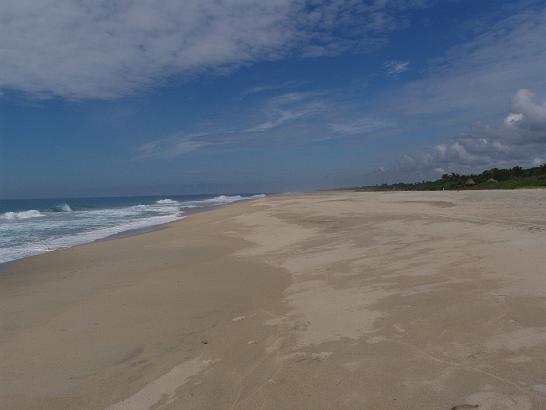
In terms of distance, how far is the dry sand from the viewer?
3.57 meters

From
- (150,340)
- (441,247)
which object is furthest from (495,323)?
(441,247)

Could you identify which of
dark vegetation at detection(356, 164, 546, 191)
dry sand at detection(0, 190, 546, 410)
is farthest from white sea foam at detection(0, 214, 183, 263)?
dark vegetation at detection(356, 164, 546, 191)

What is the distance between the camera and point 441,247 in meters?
9.21

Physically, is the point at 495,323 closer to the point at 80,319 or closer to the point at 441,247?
the point at 441,247

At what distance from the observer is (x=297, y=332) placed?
5.01 metres

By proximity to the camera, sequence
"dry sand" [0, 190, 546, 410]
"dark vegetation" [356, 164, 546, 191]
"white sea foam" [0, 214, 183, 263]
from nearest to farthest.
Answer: "dry sand" [0, 190, 546, 410]
"white sea foam" [0, 214, 183, 263]
"dark vegetation" [356, 164, 546, 191]

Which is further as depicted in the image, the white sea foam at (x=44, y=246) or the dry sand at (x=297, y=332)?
the white sea foam at (x=44, y=246)

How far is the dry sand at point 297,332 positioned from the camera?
3570 mm

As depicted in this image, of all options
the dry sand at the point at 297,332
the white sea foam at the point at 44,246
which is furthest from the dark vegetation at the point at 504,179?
the white sea foam at the point at 44,246

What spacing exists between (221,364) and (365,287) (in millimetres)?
3183

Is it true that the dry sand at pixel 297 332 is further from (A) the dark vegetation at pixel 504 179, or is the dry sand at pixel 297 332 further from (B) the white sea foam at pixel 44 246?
(A) the dark vegetation at pixel 504 179

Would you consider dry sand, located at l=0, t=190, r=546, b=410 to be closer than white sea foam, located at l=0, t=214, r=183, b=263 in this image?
Yes

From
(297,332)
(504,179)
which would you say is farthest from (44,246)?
(504,179)

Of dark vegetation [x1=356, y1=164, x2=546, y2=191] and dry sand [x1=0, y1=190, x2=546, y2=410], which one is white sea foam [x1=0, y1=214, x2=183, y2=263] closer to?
dry sand [x1=0, y1=190, x2=546, y2=410]
